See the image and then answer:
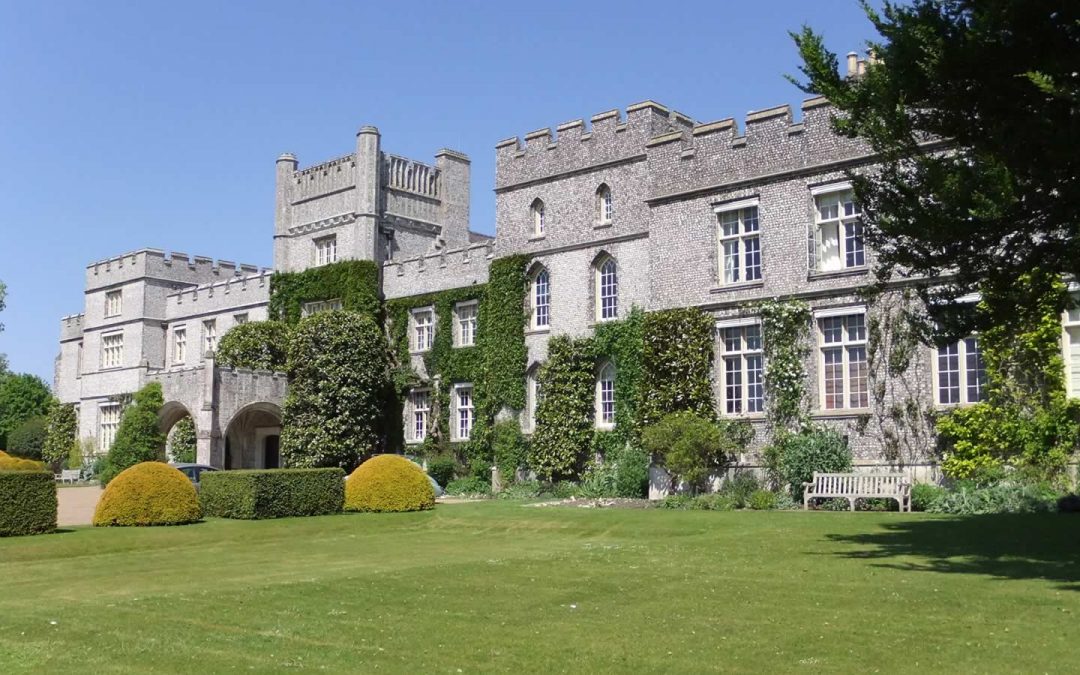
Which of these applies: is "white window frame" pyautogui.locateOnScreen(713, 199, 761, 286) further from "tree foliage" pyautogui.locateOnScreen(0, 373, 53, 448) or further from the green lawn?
"tree foliage" pyautogui.locateOnScreen(0, 373, 53, 448)

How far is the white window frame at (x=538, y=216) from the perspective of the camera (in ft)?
107

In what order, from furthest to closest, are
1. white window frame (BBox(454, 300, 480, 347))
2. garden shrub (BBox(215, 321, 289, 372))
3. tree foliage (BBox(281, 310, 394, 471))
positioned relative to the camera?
garden shrub (BBox(215, 321, 289, 372)), white window frame (BBox(454, 300, 480, 347)), tree foliage (BBox(281, 310, 394, 471))

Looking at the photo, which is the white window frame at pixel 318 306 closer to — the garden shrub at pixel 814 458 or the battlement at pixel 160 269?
the battlement at pixel 160 269

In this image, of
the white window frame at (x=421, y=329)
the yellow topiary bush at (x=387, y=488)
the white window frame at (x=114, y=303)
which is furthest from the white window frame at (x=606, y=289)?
the white window frame at (x=114, y=303)


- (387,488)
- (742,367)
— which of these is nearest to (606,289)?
(742,367)

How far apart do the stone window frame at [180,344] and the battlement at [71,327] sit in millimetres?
10077

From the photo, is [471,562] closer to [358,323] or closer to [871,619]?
[871,619]

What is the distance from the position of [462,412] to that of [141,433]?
12.9 meters

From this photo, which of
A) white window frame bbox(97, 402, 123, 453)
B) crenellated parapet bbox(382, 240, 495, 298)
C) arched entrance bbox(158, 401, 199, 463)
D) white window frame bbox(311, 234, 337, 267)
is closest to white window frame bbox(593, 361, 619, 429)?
crenellated parapet bbox(382, 240, 495, 298)

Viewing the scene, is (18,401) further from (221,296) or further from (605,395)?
(605,395)

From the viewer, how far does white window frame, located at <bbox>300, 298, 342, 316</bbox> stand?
130 ft

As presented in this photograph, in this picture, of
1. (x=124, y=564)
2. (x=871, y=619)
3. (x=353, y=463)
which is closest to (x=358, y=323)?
(x=353, y=463)

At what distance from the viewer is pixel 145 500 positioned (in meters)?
21.1

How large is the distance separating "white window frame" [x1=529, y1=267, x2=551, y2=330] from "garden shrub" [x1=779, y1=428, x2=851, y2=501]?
993cm
